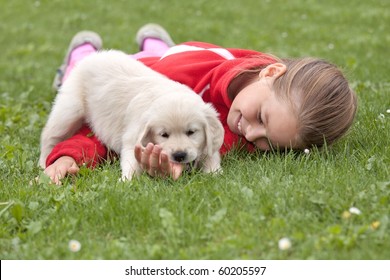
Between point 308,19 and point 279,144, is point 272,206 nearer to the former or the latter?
point 279,144

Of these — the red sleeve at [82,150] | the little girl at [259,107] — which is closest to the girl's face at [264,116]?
the little girl at [259,107]

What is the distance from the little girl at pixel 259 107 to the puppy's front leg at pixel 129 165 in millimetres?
109

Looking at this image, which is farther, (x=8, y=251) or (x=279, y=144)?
(x=279, y=144)

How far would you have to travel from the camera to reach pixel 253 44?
34.7ft

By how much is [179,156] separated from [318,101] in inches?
43.3

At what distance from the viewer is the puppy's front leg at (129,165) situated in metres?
4.09

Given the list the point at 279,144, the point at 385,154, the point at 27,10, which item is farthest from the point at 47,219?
the point at 27,10

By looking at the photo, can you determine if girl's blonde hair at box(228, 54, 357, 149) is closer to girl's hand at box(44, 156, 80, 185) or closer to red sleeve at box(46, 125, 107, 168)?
red sleeve at box(46, 125, 107, 168)

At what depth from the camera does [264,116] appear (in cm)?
443

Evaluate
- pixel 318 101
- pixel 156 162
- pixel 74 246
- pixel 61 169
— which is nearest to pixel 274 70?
pixel 318 101

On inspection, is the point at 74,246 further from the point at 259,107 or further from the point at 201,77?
the point at 201,77

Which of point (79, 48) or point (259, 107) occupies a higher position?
point (259, 107)

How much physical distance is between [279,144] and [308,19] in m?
8.47

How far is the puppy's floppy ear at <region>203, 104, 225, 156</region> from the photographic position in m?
4.14
